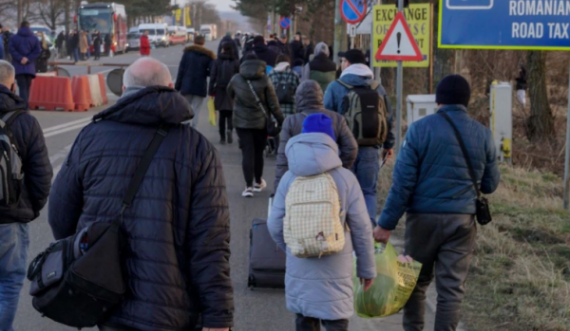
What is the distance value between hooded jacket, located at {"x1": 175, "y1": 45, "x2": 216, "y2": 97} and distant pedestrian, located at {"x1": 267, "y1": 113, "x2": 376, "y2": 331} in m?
9.95

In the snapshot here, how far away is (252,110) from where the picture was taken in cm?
1063

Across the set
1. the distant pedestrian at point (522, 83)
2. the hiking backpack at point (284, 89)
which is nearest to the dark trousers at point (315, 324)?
the hiking backpack at point (284, 89)

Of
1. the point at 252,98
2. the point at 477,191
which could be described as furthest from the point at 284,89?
the point at 477,191

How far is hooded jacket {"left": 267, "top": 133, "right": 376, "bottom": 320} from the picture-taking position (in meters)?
4.64

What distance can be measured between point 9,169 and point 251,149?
6.03 meters

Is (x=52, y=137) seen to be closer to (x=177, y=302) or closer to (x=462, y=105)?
(x=462, y=105)

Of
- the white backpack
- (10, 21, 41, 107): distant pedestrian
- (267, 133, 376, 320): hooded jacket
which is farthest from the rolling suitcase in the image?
(10, 21, 41, 107): distant pedestrian

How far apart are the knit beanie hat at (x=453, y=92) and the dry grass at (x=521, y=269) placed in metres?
1.64

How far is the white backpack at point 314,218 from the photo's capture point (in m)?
4.52

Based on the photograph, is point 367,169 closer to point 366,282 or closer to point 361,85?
point 361,85

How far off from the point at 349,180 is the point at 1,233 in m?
2.02

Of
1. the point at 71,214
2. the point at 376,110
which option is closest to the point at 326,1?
the point at 376,110

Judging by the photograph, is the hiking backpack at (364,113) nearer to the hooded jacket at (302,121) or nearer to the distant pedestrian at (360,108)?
the distant pedestrian at (360,108)

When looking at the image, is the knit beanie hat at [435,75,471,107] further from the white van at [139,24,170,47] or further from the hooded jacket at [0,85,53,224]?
the white van at [139,24,170,47]
